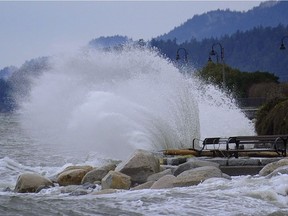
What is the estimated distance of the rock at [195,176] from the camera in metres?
12.5

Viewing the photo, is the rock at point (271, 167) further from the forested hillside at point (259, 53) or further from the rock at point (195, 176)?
the forested hillside at point (259, 53)

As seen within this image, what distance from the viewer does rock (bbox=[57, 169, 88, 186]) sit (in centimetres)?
1577

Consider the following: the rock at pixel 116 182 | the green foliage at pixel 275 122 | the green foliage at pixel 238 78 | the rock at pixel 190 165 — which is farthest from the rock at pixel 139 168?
the green foliage at pixel 238 78

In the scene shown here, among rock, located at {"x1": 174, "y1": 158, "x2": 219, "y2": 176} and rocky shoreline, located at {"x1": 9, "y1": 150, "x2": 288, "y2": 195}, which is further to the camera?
rock, located at {"x1": 174, "y1": 158, "x2": 219, "y2": 176}

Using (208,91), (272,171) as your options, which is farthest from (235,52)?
(272,171)

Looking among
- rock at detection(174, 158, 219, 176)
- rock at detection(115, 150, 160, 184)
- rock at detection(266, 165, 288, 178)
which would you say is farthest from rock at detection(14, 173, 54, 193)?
rock at detection(266, 165, 288, 178)

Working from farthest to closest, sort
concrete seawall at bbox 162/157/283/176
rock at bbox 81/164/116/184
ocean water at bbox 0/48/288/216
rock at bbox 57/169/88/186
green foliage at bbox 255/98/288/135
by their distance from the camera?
1. green foliage at bbox 255/98/288/135
2. rock at bbox 57/169/88/186
3. rock at bbox 81/164/116/184
4. concrete seawall at bbox 162/157/283/176
5. ocean water at bbox 0/48/288/216

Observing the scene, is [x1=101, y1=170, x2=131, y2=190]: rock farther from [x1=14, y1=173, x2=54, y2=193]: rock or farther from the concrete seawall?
the concrete seawall

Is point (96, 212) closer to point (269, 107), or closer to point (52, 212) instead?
point (52, 212)

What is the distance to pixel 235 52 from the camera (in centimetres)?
19612

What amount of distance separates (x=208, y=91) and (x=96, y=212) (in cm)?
2077

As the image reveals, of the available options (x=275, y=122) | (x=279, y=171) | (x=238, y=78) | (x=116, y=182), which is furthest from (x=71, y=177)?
(x=238, y=78)

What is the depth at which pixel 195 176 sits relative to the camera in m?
12.7

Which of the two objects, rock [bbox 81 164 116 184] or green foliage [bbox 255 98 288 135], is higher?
green foliage [bbox 255 98 288 135]
